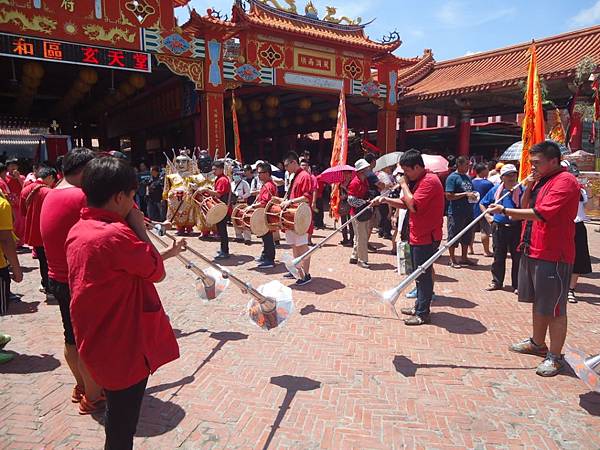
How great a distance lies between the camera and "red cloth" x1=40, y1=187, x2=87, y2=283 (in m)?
2.91

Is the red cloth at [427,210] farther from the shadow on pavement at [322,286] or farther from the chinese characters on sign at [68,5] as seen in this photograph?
the chinese characters on sign at [68,5]

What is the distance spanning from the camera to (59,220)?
2.92 meters

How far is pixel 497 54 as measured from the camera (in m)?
17.5

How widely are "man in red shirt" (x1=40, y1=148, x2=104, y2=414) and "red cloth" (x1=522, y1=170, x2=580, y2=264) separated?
3.68m

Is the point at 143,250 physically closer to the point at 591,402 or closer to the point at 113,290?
the point at 113,290

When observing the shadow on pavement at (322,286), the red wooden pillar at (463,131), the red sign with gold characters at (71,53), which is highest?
the red sign with gold characters at (71,53)

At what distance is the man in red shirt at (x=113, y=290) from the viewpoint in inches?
77.7

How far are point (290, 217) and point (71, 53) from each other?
8.89 metres

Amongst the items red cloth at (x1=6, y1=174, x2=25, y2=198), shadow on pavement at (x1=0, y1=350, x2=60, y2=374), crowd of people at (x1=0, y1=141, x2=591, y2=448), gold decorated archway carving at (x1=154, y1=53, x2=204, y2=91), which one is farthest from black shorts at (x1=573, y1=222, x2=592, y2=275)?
gold decorated archway carving at (x1=154, y1=53, x2=204, y2=91)

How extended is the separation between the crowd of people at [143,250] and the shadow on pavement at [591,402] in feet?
1.09

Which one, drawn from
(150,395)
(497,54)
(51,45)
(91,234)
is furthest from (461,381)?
(497,54)

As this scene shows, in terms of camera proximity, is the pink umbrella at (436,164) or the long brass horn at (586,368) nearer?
the long brass horn at (586,368)

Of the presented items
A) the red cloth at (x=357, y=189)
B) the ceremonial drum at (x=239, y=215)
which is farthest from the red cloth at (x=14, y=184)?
the red cloth at (x=357, y=189)

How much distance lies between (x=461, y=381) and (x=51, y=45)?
1225 centimetres
